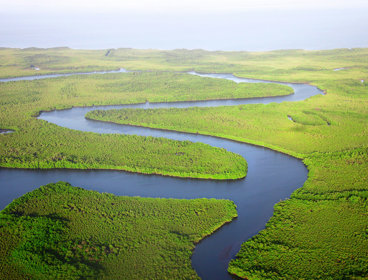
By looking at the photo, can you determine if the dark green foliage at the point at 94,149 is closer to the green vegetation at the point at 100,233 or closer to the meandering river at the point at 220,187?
the meandering river at the point at 220,187

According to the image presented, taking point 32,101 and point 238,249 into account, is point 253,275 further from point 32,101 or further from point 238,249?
point 32,101

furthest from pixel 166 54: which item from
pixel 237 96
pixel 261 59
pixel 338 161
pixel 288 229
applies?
pixel 288 229

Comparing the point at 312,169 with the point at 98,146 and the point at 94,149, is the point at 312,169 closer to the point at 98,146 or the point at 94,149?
the point at 98,146

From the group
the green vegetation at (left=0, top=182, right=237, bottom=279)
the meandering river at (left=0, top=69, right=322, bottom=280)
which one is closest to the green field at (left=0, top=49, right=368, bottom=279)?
the meandering river at (left=0, top=69, right=322, bottom=280)

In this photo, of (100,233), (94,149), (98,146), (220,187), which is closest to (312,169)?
(220,187)

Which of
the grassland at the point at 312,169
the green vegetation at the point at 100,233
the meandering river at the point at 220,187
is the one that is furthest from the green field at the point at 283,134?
the green vegetation at the point at 100,233

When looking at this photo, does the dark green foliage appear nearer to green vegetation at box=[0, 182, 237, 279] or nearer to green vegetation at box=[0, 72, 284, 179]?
green vegetation at box=[0, 72, 284, 179]
